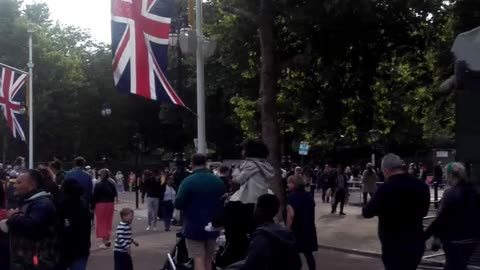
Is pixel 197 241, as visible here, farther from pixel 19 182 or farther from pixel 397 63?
pixel 397 63

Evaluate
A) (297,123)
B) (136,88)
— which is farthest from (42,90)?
(136,88)

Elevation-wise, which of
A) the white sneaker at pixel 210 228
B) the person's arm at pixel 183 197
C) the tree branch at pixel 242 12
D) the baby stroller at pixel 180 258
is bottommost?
the baby stroller at pixel 180 258

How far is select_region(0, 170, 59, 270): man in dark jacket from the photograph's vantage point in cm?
780

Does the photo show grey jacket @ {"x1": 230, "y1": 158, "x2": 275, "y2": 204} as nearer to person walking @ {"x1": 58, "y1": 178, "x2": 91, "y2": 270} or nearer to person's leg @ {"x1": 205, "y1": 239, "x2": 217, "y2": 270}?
person's leg @ {"x1": 205, "y1": 239, "x2": 217, "y2": 270}

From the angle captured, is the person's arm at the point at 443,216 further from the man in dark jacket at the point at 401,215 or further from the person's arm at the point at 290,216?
the person's arm at the point at 290,216


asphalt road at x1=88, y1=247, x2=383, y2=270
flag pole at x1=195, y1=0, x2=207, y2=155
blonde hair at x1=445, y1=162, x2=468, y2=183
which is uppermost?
flag pole at x1=195, y1=0, x2=207, y2=155

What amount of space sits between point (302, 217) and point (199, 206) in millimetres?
2247

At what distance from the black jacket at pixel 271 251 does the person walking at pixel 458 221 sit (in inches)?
133

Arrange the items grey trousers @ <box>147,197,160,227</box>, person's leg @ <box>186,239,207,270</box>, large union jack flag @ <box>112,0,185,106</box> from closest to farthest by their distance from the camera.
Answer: person's leg @ <box>186,239,207,270</box>, large union jack flag @ <box>112,0,185,106</box>, grey trousers @ <box>147,197,160,227</box>

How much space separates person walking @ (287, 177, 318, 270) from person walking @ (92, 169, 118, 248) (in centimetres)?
764

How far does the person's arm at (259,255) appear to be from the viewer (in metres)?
6.28

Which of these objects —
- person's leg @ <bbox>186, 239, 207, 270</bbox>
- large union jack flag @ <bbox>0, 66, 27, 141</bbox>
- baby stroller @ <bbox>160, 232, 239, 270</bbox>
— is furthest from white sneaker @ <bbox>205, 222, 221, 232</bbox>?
large union jack flag @ <bbox>0, 66, 27, 141</bbox>

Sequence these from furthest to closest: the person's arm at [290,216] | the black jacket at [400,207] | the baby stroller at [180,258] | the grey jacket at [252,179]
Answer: the person's arm at [290,216] → the baby stroller at [180,258] → the grey jacket at [252,179] → the black jacket at [400,207]

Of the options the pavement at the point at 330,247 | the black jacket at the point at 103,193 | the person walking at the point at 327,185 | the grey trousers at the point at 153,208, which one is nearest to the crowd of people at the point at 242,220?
the pavement at the point at 330,247
